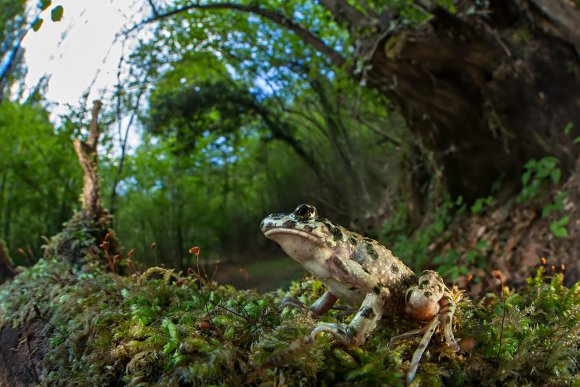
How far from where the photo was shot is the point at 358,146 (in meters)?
12.5

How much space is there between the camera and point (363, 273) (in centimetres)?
191

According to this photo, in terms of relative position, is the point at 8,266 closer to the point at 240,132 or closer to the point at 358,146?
the point at 240,132

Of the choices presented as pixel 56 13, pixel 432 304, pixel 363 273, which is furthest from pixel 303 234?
pixel 56 13

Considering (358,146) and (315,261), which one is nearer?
(315,261)

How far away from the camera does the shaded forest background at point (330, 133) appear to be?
6176 millimetres

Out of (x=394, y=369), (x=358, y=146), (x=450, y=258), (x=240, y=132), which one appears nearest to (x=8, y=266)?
(x=394, y=369)

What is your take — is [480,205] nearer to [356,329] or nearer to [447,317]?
[447,317]

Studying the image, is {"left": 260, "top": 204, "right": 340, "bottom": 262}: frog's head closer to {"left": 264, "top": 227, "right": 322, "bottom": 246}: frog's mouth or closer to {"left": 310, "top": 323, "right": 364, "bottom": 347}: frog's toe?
{"left": 264, "top": 227, "right": 322, "bottom": 246}: frog's mouth

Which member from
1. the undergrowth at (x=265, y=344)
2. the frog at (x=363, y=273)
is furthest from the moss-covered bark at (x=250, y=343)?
the frog at (x=363, y=273)

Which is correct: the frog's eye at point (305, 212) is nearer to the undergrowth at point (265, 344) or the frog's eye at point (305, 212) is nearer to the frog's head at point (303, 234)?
the frog's head at point (303, 234)

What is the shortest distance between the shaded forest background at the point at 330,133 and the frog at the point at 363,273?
0.87 meters

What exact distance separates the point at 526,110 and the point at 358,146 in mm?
6023

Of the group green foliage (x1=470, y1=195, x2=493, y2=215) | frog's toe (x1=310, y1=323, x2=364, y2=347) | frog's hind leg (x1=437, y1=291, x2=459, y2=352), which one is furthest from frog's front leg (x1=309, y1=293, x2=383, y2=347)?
green foliage (x1=470, y1=195, x2=493, y2=215)

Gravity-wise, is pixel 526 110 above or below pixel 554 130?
above
